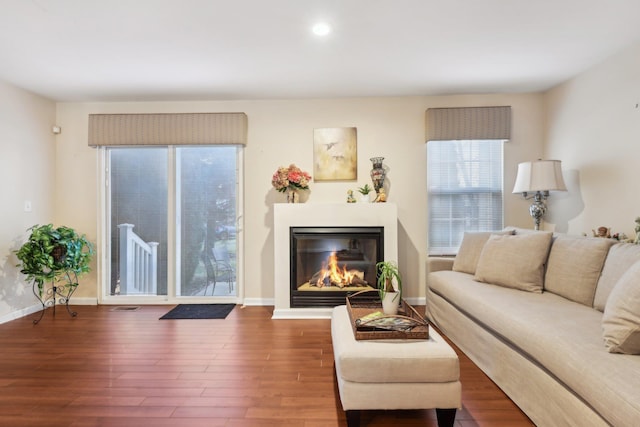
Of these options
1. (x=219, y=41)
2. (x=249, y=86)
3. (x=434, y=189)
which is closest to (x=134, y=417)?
(x=219, y=41)

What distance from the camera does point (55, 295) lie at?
12.7 feet

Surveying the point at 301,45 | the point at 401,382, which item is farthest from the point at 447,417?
the point at 301,45

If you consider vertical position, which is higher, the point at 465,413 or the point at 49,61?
the point at 49,61

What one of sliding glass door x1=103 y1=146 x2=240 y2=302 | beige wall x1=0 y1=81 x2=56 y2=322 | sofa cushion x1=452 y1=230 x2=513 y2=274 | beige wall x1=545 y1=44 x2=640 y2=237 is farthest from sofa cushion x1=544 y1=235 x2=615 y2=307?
beige wall x1=0 y1=81 x2=56 y2=322

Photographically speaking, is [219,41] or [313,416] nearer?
[313,416]

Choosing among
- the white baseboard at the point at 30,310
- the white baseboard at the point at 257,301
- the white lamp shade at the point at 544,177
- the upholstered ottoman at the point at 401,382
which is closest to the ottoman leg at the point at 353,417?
the upholstered ottoman at the point at 401,382

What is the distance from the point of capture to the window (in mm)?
3998

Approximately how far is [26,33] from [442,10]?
299 cm

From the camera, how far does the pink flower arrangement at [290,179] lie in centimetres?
368

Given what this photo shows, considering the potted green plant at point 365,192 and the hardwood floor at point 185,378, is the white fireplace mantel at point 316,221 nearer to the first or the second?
the potted green plant at point 365,192

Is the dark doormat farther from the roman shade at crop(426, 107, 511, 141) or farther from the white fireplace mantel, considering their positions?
the roman shade at crop(426, 107, 511, 141)

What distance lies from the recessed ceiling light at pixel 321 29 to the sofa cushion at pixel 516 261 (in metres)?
2.19

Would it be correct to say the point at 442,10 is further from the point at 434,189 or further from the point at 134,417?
the point at 134,417

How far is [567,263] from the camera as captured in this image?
2.40 meters
